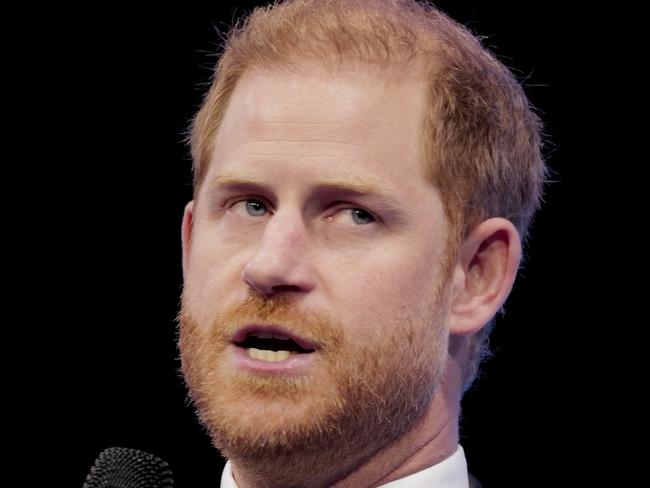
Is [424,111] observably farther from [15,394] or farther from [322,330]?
[15,394]

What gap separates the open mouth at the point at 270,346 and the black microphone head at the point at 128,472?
0.34 meters

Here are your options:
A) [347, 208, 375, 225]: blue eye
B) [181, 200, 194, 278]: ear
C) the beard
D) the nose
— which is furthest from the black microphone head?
[347, 208, 375, 225]: blue eye

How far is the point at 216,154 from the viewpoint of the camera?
2.64 meters

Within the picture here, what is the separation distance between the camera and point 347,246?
2.39 metres

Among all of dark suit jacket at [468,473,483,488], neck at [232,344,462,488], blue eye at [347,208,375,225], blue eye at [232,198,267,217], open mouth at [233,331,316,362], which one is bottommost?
dark suit jacket at [468,473,483,488]

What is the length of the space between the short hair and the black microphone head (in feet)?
2.26

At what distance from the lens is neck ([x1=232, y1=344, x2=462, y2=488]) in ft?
8.02

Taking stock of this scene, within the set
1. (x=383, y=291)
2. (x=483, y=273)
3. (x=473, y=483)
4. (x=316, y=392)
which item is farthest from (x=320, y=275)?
(x=473, y=483)

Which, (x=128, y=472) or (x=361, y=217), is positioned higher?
(x=361, y=217)

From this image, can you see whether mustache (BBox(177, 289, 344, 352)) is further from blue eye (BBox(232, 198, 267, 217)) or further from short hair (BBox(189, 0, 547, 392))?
short hair (BBox(189, 0, 547, 392))

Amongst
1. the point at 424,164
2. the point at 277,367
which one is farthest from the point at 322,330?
the point at 424,164

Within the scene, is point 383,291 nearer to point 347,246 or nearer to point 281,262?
point 347,246

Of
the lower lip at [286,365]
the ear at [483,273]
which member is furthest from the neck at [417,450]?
the lower lip at [286,365]

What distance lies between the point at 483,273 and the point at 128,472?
0.93m
